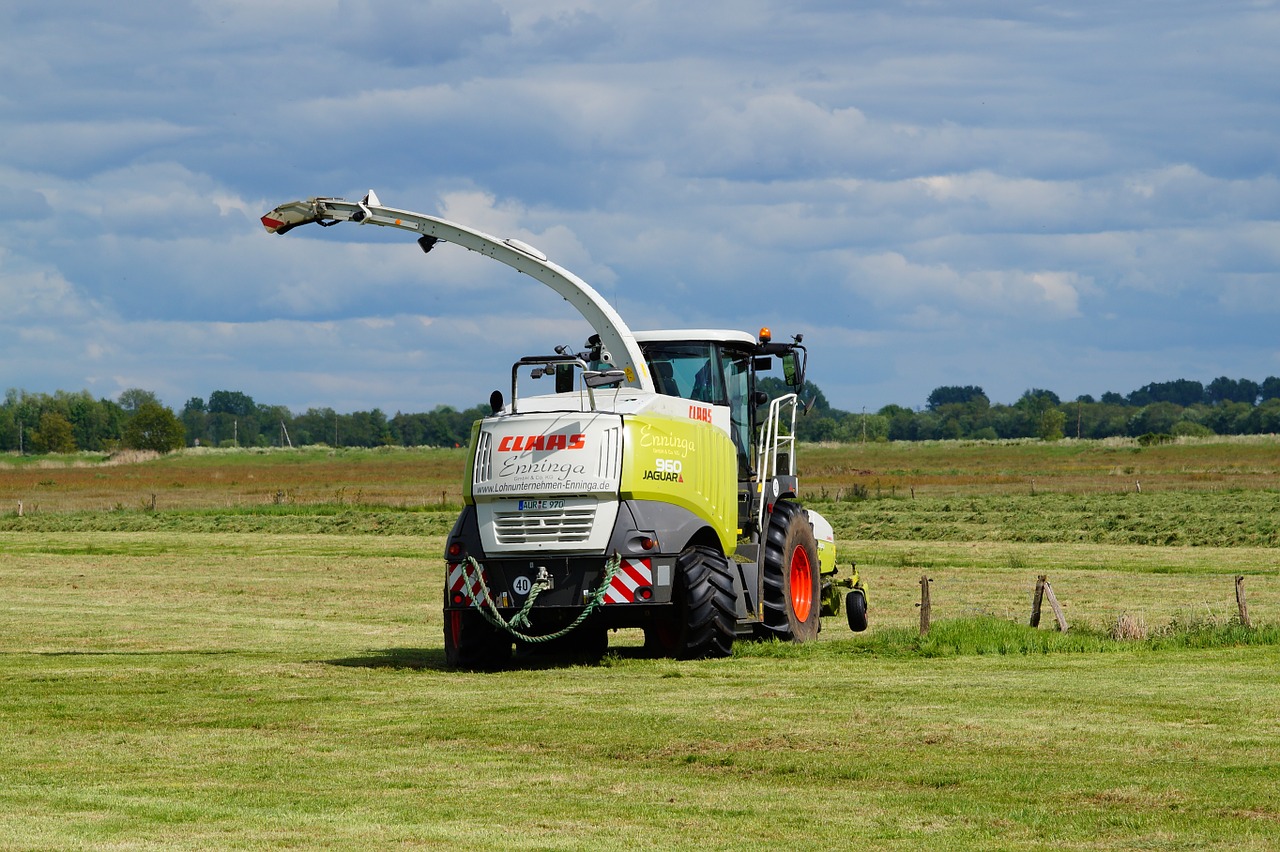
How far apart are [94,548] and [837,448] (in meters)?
141

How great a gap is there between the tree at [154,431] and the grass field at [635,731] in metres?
154

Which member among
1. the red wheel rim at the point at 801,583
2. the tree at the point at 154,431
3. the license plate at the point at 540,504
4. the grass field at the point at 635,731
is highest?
the tree at the point at 154,431

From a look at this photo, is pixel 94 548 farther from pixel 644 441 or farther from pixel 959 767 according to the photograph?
pixel 959 767

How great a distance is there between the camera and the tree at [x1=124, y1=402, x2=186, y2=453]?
7116 inches

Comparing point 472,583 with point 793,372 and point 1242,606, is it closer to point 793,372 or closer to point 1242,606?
point 793,372

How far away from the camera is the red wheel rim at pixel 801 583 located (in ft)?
68.7

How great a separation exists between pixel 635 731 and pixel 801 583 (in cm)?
829

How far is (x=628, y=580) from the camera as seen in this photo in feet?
57.3

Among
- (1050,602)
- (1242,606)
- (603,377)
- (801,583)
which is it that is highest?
(603,377)

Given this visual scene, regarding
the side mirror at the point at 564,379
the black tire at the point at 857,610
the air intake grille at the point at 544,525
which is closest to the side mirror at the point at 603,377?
the side mirror at the point at 564,379

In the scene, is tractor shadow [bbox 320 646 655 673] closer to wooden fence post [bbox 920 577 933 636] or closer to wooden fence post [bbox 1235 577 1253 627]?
wooden fence post [bbox 920 577 933 636]

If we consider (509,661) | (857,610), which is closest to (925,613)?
(857,610)

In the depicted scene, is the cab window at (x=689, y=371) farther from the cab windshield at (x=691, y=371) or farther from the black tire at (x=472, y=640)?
the black tire at (x=472, y=640)

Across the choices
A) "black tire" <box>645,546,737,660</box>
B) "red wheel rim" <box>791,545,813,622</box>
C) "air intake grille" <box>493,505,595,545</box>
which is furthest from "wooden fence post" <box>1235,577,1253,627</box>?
"air intake grille" <box>493,505,595,545</box>
